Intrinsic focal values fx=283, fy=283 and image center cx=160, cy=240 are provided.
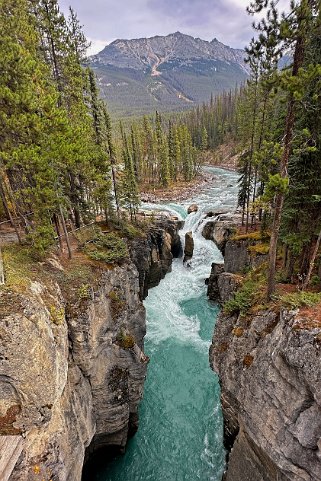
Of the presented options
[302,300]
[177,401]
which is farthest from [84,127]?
[177,401]

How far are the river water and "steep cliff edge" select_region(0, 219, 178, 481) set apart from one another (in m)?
1.54

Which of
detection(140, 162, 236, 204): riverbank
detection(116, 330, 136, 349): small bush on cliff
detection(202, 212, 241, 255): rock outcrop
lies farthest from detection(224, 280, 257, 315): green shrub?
detection(140, 162, 236, 204): riverbank

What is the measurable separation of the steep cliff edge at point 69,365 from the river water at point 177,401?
5.04 ft

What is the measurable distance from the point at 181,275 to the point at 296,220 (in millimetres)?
24657

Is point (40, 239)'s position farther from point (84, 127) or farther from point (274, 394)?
point (274, 394)

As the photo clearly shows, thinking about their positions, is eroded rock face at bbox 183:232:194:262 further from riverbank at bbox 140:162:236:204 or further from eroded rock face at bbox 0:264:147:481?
riverbank at bbox 140:162:236:204

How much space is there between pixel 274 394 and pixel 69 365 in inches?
391

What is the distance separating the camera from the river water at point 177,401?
17.6 meters

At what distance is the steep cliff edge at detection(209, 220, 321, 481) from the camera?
10539 mm

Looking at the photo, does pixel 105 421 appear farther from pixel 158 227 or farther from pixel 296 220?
pixel 158 227

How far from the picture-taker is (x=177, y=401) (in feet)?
70.2

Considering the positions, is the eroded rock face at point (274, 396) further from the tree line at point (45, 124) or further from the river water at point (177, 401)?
the tree line at point (45, 124)

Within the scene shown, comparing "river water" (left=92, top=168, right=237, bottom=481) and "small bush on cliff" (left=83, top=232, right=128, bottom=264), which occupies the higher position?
"small bush on cliff" (left=83, top=232, right=128, bottom=264)

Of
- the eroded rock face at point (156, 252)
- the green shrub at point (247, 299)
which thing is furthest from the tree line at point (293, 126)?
the eroded rock face at point (156, 252)
